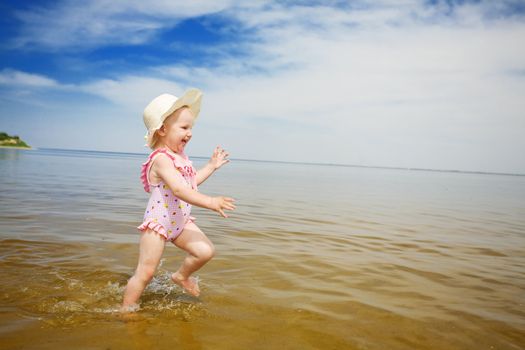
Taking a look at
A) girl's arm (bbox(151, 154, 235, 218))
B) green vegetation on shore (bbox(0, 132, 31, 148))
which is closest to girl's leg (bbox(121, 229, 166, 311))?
girl's arm (bbox(151, 154, 235, 218))

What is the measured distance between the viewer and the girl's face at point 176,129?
3498 millimetres

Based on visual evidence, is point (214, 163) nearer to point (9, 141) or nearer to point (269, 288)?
point (269, 288)

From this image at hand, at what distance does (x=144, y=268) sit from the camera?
3215 millimetres

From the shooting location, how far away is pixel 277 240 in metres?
6.27

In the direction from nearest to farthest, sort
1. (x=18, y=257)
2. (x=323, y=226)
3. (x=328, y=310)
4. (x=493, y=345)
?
(x=493, y=345) < (x=328, y=310) < (x=18, y=257) < (x=323, y=226)

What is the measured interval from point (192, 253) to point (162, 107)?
4.72 feet

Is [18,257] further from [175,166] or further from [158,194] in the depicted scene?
[175,166]

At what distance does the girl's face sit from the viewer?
11.5ft

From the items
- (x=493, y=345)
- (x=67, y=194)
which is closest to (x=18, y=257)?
(x=493, y=345)

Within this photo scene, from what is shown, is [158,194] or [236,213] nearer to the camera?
[158,194]

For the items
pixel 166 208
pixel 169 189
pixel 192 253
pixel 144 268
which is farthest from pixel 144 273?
pixel 169 189

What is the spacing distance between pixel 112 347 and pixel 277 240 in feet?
13.1

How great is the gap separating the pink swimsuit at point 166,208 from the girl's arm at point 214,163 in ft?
1.27

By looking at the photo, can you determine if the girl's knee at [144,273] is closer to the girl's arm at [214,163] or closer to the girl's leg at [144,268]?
the girl's leg at [144,268]
